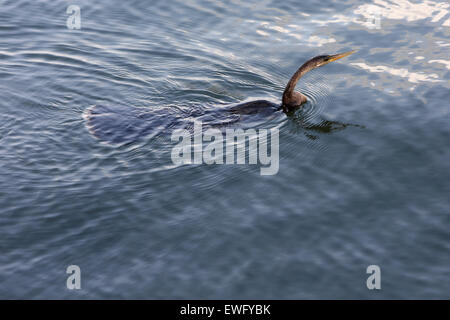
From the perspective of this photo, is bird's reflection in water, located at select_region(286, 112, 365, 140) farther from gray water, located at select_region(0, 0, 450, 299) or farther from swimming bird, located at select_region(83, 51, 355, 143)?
swimming bird, located at select_region(83, 51, 355, 143)

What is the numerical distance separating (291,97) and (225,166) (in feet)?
7.36

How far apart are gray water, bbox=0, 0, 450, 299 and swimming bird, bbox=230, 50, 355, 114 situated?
0.24m

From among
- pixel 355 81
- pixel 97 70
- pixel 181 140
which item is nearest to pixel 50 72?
pixel 97 70

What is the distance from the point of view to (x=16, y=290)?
20.8ft

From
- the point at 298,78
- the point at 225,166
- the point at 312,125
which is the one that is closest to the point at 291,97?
the point at 298,78

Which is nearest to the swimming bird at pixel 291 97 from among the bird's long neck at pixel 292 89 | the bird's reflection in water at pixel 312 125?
the bird's long neck at pixel 292 89

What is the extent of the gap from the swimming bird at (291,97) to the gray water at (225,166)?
24cm

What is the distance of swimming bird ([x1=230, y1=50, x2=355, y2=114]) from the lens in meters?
9.81

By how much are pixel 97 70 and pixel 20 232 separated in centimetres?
482

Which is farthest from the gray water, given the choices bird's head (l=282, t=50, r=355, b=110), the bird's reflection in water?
bird's head (l=282, t=50, r=355, b=110)

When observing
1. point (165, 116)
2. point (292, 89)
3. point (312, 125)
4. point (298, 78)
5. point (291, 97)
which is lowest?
point (312, 125)

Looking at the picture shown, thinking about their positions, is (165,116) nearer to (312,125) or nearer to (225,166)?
(225,166)

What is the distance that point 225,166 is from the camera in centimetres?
851
